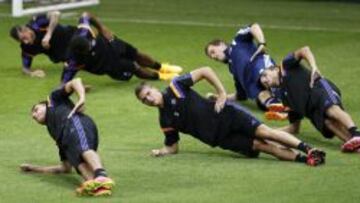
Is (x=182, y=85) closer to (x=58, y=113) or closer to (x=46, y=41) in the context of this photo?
(x=58, y=113)

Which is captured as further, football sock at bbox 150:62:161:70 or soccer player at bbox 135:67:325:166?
football sock at bbox 150:62:161:70

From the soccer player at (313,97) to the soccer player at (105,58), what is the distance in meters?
3.70

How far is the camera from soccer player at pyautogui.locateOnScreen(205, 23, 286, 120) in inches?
515

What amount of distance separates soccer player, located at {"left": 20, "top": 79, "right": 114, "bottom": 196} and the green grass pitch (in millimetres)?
112

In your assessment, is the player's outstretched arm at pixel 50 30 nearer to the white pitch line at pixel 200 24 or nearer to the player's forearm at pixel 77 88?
the player's forearm at pixel 77 88

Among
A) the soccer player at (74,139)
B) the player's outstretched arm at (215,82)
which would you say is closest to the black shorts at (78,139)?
the soccer player at (74,139)

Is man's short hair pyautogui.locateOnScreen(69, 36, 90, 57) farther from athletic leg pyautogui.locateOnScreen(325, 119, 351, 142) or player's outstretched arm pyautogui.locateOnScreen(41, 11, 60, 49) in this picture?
athletic leg pyautogui.locateOnScreen(325, 119, 351, 142)

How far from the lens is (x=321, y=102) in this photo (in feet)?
36.1

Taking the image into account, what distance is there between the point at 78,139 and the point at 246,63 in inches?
165

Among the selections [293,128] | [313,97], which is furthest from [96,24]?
[313,97]

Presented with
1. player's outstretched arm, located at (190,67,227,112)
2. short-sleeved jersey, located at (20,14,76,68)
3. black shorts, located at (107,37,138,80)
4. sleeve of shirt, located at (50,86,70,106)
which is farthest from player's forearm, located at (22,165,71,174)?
short-sleeved jersey, located at (20,14,76,68)

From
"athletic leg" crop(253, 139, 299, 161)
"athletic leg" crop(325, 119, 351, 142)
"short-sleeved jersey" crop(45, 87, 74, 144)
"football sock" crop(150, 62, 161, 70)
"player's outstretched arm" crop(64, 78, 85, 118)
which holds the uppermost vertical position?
"player's outstretched arm" crop(64, 78, 85, 118)

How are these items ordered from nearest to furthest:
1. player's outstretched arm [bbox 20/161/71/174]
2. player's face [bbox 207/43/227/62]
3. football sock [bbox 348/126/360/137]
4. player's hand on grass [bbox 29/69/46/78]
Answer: player's outstretched arm [bbox 20/161/71/174]
football sock [bbox 348/126/360/137]
player's face [bbox 207/43/227/62]
player's hand on grass [bbox 29/69/46/78]

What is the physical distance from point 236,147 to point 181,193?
1.48 meters
